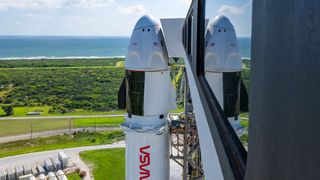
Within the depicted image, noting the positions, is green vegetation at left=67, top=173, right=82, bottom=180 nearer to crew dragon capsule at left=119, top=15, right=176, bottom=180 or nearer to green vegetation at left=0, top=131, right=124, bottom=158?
green vegetation at left=0, top=131, right=124, bottom=158

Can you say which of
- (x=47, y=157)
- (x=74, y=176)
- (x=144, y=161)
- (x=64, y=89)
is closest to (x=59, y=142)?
(x=47, y=157)

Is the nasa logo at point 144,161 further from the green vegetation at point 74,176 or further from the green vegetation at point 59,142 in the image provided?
the green vegetation at point 59,142

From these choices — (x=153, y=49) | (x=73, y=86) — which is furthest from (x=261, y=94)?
(x=73, y=86)

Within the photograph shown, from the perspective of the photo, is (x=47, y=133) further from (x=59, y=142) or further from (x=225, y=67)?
(x=225, y=67)

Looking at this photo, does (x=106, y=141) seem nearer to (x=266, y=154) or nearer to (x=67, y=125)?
(x=67, y=125)

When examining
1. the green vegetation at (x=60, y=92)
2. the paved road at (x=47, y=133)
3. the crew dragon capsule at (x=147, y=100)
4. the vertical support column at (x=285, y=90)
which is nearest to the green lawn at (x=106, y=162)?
the paved road at (x=47, y=133)
